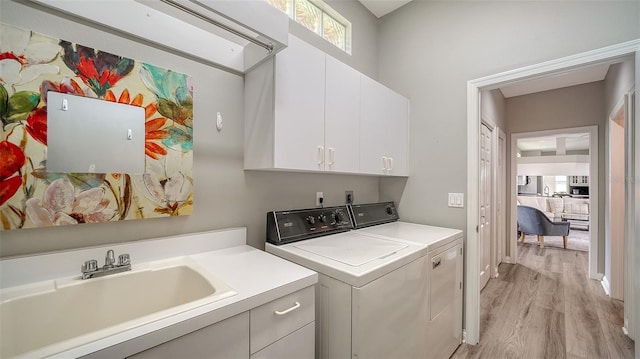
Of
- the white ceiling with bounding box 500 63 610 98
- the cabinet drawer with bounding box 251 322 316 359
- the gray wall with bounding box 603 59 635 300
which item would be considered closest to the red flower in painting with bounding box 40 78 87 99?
the cabinet drawer with bounding box 251 322 316 359

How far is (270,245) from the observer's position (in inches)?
59.9

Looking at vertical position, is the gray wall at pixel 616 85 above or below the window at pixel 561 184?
above

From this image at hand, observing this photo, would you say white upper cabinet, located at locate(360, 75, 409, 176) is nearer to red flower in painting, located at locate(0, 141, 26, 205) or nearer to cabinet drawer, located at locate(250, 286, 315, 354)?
cabinet drawer, located at locate(250, 286, 315, 354)

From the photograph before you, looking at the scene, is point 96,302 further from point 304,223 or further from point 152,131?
point 304,223

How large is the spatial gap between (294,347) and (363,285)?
1.20 ft

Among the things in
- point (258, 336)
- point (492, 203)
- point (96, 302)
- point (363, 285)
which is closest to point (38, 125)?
point (96, 302)

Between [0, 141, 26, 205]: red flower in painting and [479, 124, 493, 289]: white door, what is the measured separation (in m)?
3.61

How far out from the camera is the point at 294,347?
101 cm

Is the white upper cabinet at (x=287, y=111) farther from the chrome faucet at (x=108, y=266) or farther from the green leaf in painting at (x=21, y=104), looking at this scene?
the green leaf in painting at (x=21, y=104)

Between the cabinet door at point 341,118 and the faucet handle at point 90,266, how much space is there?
3.93 ft

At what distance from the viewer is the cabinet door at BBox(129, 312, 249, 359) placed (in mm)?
718

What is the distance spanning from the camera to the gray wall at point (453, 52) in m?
1.62

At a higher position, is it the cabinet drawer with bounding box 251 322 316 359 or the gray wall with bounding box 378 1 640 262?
the gray wall with bounding box 378 1 640 262

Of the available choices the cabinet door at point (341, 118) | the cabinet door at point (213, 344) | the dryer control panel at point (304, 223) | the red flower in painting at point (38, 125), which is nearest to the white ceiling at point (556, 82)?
the cabinet door at point (341, 118)
